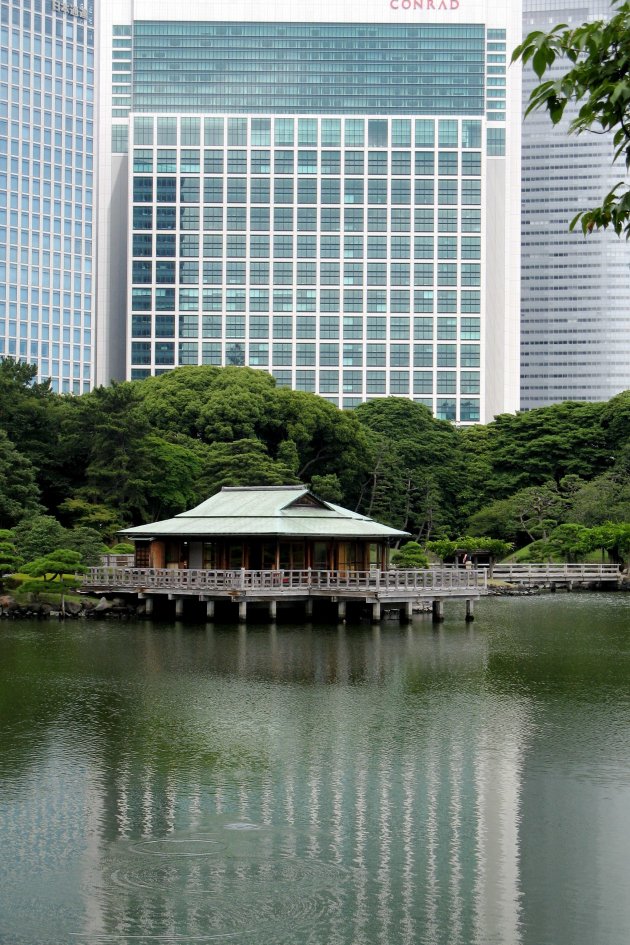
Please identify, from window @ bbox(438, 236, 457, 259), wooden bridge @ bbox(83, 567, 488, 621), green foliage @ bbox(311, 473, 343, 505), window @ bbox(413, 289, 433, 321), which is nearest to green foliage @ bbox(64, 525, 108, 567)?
wooden bridge @ bbox(83, 567, 488, 621)

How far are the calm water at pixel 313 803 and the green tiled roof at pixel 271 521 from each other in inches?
493

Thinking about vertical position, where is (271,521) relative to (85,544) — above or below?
above

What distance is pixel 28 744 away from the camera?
63.9ft

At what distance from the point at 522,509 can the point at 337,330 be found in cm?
5998

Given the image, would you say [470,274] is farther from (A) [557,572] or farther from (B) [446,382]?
(A) [557,572]

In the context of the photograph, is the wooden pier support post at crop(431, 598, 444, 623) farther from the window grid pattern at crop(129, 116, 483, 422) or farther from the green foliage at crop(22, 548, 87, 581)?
the window grid pattern at crop(129, 116, 483, 422)

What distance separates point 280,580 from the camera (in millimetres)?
40812

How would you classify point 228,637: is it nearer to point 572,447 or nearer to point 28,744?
point 28,744

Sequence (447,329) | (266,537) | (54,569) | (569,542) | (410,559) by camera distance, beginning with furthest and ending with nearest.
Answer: (447,329) → (569,542) → (410,559) → (266,537) → (54,569)

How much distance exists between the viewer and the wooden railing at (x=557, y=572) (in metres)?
64.2

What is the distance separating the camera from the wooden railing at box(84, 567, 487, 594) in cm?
4047

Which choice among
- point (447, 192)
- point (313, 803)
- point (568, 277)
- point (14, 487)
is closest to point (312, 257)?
point (447, 192)

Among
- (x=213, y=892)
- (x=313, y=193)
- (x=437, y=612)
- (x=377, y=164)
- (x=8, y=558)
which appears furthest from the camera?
(x=313, y=193)

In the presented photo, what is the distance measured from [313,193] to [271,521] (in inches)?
3640
